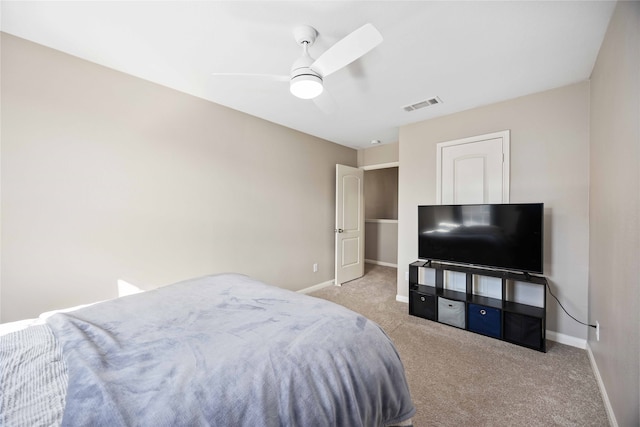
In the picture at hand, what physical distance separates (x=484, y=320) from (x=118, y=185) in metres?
3.67

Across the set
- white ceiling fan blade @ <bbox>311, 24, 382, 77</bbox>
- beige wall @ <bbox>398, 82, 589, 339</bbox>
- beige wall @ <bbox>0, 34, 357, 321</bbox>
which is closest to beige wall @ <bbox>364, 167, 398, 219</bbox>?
beige wall @ <bbox>0, 34, 357, 321</bbox>

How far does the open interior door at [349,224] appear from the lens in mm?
4199

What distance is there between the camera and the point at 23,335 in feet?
3.44

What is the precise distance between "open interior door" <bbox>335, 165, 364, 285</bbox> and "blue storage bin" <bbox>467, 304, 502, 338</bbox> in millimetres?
2047

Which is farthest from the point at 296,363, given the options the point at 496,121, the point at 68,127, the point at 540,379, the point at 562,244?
the point at 496,121

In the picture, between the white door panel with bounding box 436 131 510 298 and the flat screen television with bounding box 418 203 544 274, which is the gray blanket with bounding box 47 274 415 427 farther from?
the white door panel with bounding box 436 131 510 298

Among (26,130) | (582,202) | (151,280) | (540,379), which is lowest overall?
(540,379)

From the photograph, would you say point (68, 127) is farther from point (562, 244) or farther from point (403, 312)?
point (562, 244)

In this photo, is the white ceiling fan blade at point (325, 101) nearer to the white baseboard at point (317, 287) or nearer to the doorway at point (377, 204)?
the white baseboard at point (317, 287)

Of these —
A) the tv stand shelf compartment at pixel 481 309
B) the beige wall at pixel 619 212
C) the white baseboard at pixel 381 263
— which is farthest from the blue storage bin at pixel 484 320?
the white baseboard at pixel 381 263

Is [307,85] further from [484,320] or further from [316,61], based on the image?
[484,320]

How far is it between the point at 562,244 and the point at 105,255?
413 centimetres

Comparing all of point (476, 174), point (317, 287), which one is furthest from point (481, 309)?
point (317, 287)

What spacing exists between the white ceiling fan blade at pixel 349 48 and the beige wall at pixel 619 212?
4.03 ft
